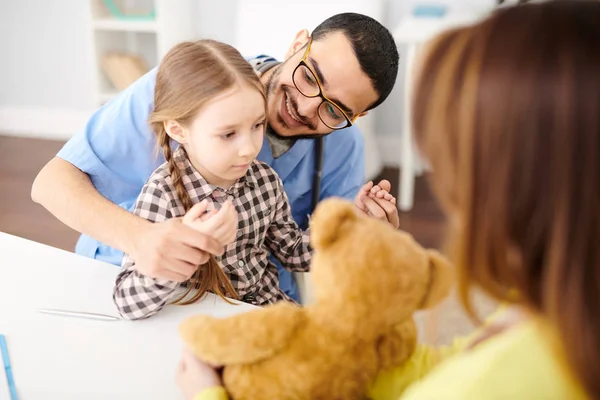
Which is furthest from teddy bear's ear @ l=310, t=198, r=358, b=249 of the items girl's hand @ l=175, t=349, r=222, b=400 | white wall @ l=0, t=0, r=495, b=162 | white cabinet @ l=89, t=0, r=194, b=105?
white cabinet @ l=89, t=0, r=194, b=105

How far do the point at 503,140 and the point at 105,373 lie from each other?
62 cm

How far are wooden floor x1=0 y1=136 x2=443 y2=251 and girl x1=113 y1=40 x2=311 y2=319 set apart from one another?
1.36 metres

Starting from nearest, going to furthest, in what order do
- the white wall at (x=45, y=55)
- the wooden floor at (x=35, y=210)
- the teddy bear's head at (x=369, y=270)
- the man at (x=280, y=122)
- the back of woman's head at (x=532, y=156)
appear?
the back of woman's head at (x=532, y=156) → the teddy bear's head at (x=369, y=270) → the man at (x=280, y=122) → the wooden floor at (x=35, y=210) → the white wall at (x=45, y=55)

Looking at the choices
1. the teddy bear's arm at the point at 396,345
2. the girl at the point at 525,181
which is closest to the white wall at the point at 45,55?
the teddy bear's arm at the point at 396,345

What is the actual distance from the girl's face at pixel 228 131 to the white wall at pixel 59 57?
1.95 metres

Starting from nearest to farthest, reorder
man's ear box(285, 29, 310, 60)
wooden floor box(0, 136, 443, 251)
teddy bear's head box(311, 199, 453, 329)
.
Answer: teddy bear's head box(311, 199, 453, 329) < man's ear box(285, 29, 310, 60) < wooden floor box(0, 136, 443, 251)

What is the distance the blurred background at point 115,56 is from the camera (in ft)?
8.75

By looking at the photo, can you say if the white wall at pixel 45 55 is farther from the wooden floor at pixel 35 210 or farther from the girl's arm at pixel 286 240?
the girl's arm at pixel 286 240

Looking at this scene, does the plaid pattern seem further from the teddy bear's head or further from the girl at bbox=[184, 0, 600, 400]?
the girl at bbox=[184, 0, 600, 400]

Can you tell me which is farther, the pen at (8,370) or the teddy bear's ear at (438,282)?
the pen at (8,370)

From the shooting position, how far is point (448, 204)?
55 cm

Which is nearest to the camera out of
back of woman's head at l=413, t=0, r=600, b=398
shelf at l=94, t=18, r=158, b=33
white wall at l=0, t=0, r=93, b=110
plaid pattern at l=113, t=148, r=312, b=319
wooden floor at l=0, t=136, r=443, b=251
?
back of woman's head at l=413, t=0, r=600, b=398

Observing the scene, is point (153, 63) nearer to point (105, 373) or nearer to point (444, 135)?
point (105, 373)

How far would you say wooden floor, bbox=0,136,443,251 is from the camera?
2578 mm
